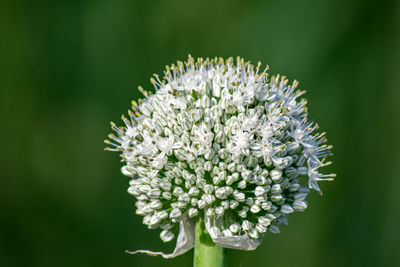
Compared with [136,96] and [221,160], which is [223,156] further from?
[136,96]

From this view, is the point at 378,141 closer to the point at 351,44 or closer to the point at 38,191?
the point at 351,44

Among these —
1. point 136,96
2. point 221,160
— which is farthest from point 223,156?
point 136,96

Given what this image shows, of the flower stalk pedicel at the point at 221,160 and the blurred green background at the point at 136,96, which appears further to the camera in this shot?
the blurred green background at the point at 136,96

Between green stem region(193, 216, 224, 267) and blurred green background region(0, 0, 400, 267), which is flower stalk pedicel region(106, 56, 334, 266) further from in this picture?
blurred green background region(0, 0, 400, 267)

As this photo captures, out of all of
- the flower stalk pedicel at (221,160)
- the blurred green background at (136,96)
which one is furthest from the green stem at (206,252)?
the blurred green background at (136,96)

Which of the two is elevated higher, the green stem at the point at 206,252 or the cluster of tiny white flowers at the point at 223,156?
the cluster of tiny white flowers at the point at 223,156

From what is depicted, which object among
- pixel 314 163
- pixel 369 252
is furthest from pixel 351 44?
pixel 314 163

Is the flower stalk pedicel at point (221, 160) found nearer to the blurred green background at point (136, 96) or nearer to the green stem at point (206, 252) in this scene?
the green stem at point (206, 252)
